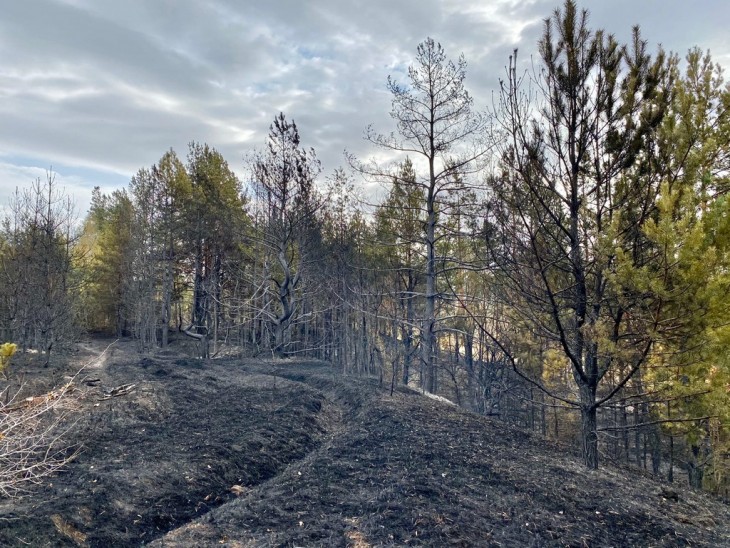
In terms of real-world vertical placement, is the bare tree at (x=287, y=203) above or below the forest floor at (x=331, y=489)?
above

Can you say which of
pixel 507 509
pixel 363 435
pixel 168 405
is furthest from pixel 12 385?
pixel 507 509

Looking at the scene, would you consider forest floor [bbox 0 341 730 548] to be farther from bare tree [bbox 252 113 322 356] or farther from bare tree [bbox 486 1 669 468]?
bare tree [bbox 252 113 322 356]

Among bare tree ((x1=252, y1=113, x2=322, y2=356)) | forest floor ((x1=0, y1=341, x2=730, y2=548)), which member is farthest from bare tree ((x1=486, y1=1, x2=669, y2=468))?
bare tree ((x1=252, y1=113, x2=322, y2=356))

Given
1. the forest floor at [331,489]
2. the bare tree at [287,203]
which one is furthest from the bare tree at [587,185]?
the bare tree at [287,203]

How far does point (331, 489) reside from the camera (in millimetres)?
4215

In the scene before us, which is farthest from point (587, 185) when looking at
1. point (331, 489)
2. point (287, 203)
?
point (287, 203)

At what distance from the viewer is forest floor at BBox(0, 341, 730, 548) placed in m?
3.48

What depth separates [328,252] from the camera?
15.3 meters

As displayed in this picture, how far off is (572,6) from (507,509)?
4.93 meters

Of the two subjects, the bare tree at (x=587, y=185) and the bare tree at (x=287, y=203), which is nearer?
the bare tree at (x=587, y=185)

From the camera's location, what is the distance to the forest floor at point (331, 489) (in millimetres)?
3484

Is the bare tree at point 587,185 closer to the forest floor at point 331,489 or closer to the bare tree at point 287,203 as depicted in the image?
the forest floor at point 331,489

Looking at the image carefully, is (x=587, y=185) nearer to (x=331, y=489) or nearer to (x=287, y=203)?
(x=331, y=489)

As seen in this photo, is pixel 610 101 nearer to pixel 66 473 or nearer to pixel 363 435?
pixel 363 435
